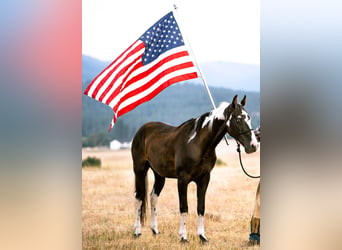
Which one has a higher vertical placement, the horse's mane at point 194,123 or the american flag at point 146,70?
the american flag at point 146,70

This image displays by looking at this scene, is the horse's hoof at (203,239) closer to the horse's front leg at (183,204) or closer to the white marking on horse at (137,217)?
the horse's front leg at (183,204)

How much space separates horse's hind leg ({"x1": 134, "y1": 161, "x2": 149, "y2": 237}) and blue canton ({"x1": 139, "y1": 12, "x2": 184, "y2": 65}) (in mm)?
769

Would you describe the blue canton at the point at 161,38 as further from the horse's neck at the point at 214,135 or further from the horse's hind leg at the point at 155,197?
the horse's hind leg at the point at 155,197

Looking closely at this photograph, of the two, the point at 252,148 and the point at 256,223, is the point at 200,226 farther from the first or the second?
the point at 252,148

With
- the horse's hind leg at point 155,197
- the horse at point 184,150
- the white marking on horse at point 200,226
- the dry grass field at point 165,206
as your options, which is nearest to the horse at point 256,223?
the dry grass field at point 165,206

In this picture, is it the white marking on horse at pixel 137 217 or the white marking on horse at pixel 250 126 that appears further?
the white marking on horse at pixel 137 217

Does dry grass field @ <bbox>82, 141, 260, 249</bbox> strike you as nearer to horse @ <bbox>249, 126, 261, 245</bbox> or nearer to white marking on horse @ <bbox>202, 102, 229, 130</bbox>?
horse @ <bbox>249, 126, 261, 245</bbox>

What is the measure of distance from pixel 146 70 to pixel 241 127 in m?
0.79

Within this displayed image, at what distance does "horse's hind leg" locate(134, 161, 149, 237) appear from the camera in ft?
11.2

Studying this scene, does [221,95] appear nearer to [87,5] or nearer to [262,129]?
[262,129]

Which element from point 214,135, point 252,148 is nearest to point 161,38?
point 214,135

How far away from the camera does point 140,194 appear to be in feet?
11.2

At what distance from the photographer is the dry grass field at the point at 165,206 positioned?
131 inches

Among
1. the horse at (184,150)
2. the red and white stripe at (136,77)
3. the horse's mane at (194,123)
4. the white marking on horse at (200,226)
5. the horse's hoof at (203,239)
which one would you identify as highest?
the red and white stripe at (136,77)
